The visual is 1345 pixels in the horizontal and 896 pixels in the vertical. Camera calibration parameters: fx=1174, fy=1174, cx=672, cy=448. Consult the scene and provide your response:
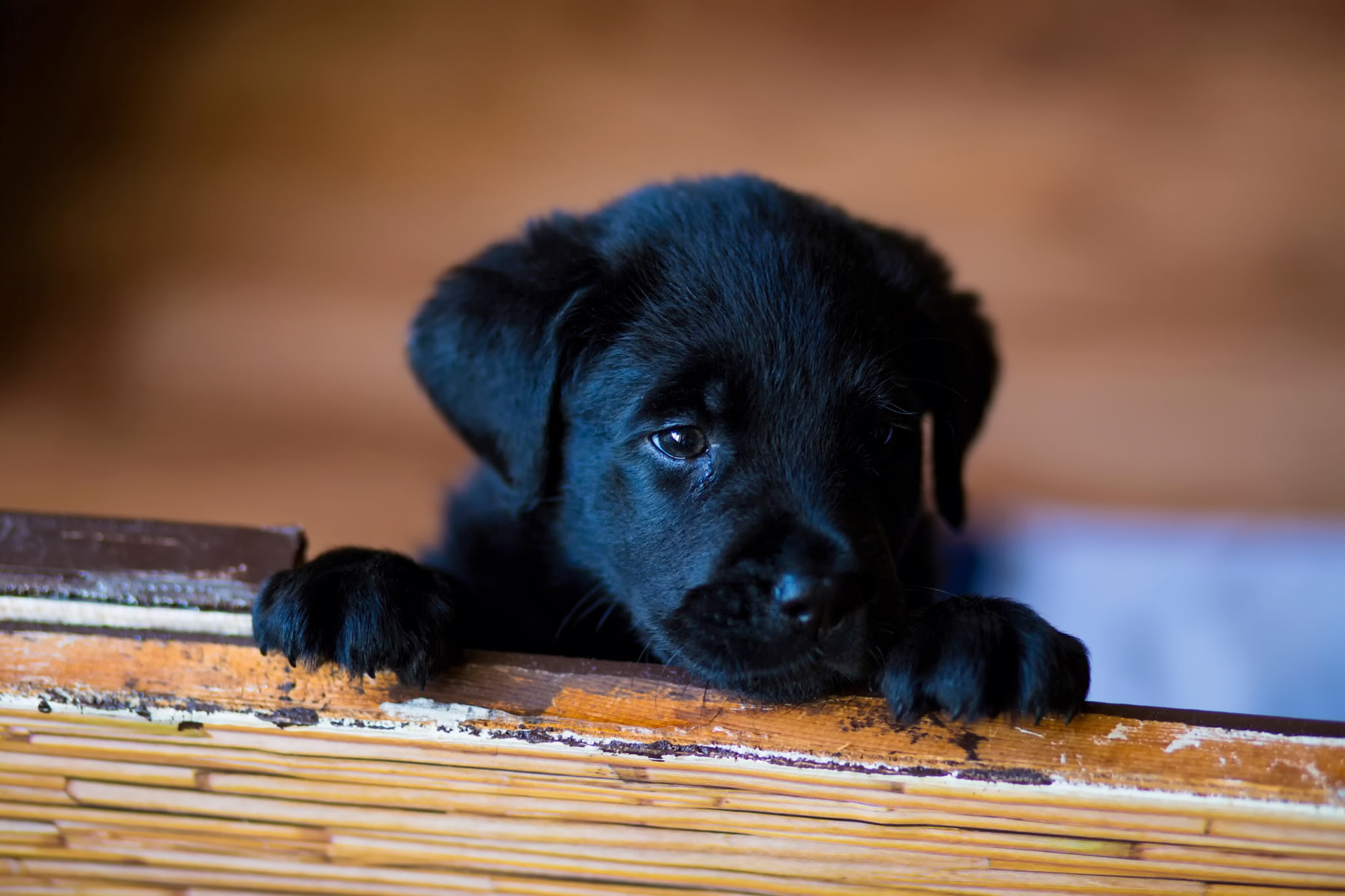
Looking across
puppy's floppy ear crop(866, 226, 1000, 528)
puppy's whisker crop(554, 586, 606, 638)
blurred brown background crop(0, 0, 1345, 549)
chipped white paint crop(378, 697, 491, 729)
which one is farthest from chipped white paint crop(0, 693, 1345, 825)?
blurred brown background crop(0, 0, 1345, 549)

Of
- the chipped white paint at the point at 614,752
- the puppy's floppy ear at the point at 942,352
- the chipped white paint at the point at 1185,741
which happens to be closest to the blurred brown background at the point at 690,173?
the puppy's floppy ear at the point at 942,352

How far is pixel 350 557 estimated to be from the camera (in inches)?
62.0

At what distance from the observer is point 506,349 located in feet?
5.94

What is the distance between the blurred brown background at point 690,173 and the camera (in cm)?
468

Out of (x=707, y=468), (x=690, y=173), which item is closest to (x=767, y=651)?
(x=707, y=468)

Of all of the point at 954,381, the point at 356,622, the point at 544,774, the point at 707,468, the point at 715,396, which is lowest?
the point at 544,774

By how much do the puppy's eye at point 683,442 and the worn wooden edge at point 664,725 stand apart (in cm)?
40

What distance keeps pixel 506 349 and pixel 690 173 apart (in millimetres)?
3028

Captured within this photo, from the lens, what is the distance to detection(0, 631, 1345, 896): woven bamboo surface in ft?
4.34

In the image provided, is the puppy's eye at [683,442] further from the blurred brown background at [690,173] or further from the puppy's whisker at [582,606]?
the blurred brown background at [690,173]

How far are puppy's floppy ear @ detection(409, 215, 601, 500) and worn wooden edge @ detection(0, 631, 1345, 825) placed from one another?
489 millimetres

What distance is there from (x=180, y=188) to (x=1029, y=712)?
4.52 meters

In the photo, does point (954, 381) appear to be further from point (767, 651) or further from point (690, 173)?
point (690, 173)

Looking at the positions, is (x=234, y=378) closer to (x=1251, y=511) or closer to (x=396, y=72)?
(x=396, y=72)
